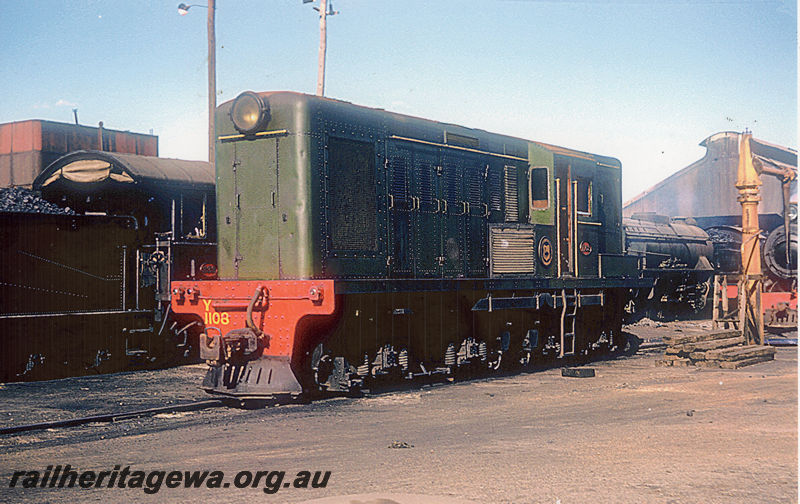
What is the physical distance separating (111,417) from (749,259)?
43.8ft

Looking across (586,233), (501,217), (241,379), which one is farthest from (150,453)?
(586,233)

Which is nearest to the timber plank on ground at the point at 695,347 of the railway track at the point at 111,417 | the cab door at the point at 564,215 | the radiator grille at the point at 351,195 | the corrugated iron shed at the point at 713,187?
the cab door at the point at 564,215

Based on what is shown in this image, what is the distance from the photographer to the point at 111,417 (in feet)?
30.4

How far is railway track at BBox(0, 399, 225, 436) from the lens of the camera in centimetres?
874

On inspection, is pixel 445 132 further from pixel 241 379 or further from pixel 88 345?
pixel 88 345

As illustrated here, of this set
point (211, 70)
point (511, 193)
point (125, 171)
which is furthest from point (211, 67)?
point (511, 193)

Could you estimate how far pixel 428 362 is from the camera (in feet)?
40.3

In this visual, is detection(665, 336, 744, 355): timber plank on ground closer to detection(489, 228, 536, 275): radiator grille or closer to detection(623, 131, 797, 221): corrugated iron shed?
detection(489, 228, 536, 275): radiator grille

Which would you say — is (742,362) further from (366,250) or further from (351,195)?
(351,195)

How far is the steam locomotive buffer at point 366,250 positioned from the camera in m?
10.5

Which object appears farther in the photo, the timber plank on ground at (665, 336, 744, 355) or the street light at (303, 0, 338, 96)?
the street light at (303, 0, 338, 96)

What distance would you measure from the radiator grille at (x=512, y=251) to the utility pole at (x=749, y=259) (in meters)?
5.92

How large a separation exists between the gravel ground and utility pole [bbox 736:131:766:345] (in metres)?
5.34

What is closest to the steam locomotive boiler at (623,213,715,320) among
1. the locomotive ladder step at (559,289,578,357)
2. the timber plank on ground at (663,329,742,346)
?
the timber plank on ground at (663,329,742,346)
